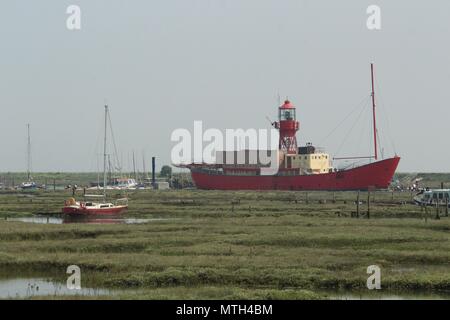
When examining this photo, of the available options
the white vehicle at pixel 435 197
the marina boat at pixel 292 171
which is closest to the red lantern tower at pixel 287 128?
the marina boat at pixel 292 171

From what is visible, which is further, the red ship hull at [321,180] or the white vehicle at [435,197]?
the red ship hull at [321,180]

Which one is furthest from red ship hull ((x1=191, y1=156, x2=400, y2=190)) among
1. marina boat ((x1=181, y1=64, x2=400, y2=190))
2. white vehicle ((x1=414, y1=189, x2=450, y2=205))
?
white vehicle ((x1=414, y1=189, x2=450, y2=205))

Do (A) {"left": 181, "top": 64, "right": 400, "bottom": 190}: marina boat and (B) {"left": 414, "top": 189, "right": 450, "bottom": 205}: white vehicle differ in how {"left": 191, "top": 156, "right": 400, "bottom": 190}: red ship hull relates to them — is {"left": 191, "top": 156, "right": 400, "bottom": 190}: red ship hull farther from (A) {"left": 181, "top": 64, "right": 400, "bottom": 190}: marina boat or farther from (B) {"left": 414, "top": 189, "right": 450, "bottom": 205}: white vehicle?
(B) {"left": 414, "top": 189, "right": 450, "bottom": 205}: white vehicle

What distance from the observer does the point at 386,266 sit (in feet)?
102

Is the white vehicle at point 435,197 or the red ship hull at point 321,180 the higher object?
the red ship hull at point 321,180

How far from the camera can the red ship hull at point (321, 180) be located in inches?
3686

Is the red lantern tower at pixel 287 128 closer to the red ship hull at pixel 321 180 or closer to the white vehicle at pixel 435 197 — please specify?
the red ship hull at pixel 321 180

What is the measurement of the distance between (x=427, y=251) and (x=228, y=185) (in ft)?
235

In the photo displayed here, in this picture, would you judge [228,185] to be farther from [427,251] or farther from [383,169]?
[427,251]

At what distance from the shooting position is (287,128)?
104 m

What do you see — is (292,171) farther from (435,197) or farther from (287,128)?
(435,197)

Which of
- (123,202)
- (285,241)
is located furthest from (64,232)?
(123,202)

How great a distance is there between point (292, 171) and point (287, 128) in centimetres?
629

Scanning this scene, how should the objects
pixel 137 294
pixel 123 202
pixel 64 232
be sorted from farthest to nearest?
1. pixel 123 202
2. pixel 64 232
3. pixel 137 294
